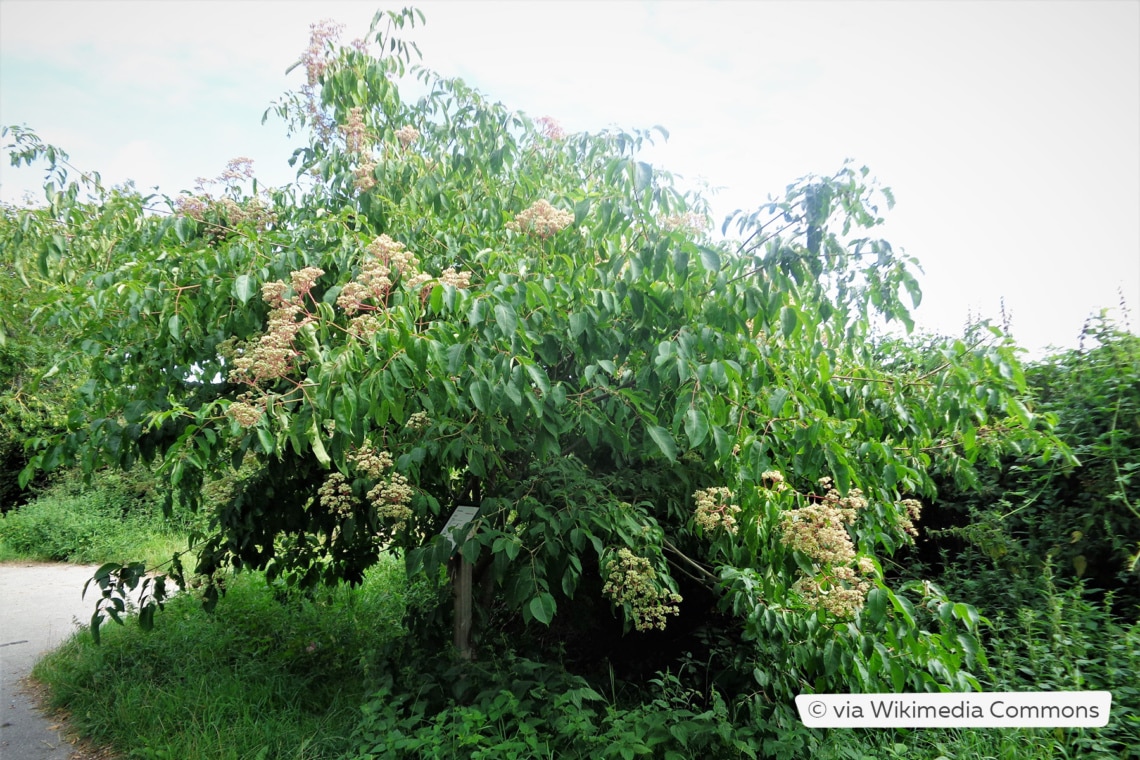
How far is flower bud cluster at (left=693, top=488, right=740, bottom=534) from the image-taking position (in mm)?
2785

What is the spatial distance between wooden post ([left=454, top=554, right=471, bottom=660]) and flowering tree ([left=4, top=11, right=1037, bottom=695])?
35 centimetres

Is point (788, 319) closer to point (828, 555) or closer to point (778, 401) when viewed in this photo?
point (778, 401)

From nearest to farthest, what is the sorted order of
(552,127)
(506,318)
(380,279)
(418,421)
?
(506,318) < (380,279) < (418,421) < (552,127)

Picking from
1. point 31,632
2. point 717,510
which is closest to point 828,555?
point 717,510

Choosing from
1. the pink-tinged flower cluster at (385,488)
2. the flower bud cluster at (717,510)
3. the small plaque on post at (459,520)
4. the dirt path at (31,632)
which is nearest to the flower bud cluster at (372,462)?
the pink-tinged flower cluster at (385,488)

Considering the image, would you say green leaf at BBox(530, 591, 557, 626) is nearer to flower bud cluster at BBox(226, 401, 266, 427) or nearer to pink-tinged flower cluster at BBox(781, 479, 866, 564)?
pink-tinged flower cluster at BBox(781, 479, 866, 564)

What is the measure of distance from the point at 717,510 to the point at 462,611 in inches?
67.6

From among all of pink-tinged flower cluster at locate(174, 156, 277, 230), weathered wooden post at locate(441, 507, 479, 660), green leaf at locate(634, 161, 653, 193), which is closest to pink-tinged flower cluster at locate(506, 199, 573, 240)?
green leaf at locate(634, 161, 653, 193)

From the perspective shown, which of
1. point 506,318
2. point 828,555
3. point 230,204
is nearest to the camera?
point 506,318

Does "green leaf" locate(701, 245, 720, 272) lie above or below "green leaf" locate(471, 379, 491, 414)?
above

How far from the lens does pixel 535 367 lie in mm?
2396

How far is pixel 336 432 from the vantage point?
8.60ft

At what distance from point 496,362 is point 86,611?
7499mm

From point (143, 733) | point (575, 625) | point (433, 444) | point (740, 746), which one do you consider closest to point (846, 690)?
point (740, 746)
